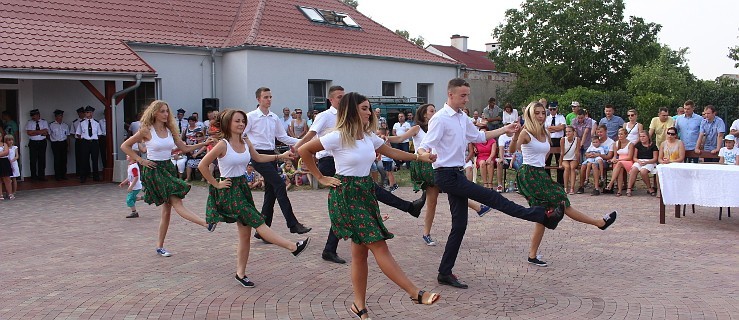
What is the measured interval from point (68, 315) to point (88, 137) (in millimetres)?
12816

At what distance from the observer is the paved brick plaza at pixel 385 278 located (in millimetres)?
5992

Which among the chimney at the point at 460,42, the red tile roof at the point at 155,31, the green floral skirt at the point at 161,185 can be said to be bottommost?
the green floral skirt at the point at 161,185

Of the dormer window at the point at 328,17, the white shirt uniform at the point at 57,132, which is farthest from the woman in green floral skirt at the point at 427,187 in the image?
the dormer window at the point at 328,17

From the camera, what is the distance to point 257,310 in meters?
6.01

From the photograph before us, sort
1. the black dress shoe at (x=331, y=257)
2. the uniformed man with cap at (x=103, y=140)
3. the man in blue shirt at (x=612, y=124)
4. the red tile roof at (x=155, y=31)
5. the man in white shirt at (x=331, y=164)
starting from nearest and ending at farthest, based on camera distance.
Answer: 1. the man in white shirt at (x=331, y=164)
2. the black dress shoe at (x=331, y=257)
3. the man in blue shirt at (x=612, y=124)
4. the red tile roof at (x=155, y=31)
5. the uniformed man with cap at (x=103, y=140)

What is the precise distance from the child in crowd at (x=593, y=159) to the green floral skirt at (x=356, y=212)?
961cm

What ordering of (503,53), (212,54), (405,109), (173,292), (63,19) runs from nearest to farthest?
(173,292)
(63,19)
(212,54)
(405,109)
(503,53)

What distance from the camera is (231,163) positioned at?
6902mm

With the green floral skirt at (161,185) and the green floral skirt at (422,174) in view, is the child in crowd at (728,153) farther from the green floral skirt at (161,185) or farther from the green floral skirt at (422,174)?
the green floral skirt at (161,185)

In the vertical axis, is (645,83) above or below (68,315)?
above

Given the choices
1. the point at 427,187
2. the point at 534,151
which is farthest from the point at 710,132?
the point at 534,151

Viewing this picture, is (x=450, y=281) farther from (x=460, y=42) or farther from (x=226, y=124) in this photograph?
(x=460, y=42)

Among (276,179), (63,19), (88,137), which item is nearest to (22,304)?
(276,179)

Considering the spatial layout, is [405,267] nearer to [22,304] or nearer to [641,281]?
[641,281]
